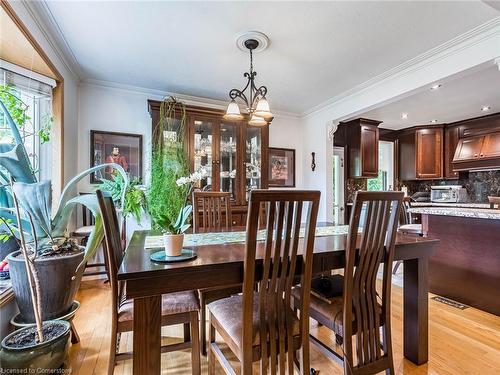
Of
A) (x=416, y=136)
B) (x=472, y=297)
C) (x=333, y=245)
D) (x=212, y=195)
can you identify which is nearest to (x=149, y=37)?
(x=212, y=195)

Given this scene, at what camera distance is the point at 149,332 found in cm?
112

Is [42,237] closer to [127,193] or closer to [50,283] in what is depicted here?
[50,283]

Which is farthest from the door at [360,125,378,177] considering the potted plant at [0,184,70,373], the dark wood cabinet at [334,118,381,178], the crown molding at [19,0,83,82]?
the potted plant at [0,184,70,373]

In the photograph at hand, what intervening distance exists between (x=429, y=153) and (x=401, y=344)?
182 inches

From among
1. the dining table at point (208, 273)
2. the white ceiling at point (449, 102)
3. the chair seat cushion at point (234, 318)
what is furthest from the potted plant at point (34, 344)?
the white ceiling at point (449, 102)

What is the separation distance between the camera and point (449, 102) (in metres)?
3.94

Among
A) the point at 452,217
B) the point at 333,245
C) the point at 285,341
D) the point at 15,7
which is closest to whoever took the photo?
the point at 285,341

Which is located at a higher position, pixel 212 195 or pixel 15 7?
pixel 15 7

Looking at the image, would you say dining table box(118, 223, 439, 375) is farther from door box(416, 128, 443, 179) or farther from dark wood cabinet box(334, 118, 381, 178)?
door box(416, 128, 443, 179)

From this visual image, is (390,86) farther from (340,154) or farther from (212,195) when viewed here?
(212,195)

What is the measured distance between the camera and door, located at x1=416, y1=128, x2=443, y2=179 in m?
5.25

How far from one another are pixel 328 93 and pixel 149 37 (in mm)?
2356

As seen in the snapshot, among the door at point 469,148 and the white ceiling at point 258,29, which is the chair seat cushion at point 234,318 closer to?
the white ceiling at point 258,29

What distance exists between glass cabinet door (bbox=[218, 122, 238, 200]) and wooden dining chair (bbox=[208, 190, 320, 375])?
2.46 meters
